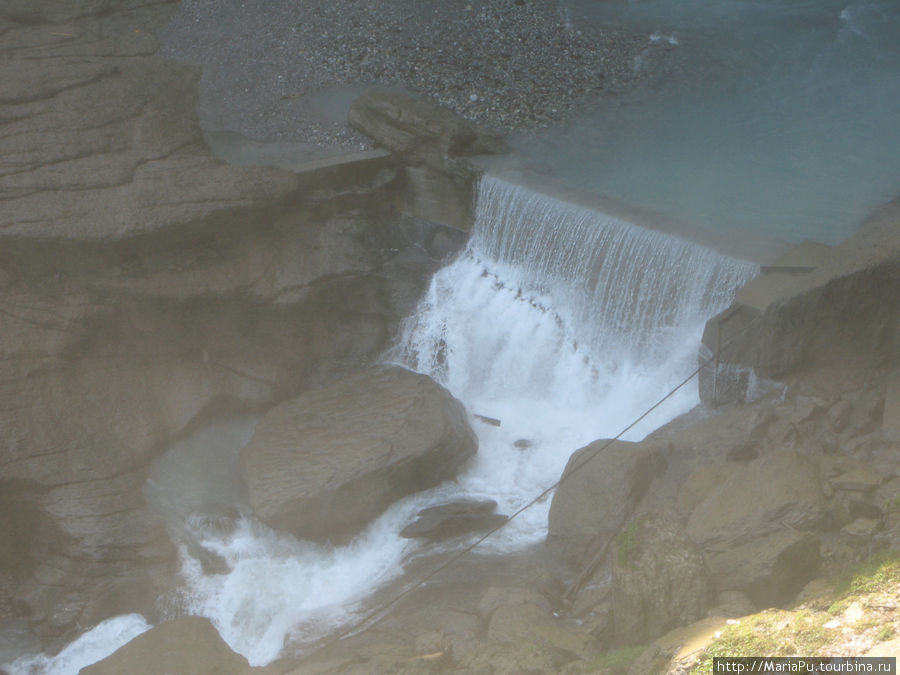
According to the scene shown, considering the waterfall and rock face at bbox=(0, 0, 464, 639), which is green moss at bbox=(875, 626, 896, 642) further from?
rock face at bbox=(0, 0, 464, 639)

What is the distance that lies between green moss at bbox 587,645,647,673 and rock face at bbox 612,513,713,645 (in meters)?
0.16

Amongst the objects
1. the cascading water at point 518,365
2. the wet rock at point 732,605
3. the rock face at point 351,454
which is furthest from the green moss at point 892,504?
the rock face at point 351,454

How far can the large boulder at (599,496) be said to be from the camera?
22.1ft

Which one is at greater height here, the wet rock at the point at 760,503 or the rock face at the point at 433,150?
the rock face at the point at 433,150

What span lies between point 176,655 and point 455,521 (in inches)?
101

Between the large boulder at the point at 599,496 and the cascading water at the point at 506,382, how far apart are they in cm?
49

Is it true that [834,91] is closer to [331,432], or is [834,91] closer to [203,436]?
[331,432]

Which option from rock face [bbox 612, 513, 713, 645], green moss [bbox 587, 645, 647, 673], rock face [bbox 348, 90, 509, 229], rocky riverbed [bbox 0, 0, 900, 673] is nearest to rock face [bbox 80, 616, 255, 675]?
rocky riverbed [bbox 0, 0, 900, 673]

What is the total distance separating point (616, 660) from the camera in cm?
479

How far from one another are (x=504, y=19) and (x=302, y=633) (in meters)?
9.56

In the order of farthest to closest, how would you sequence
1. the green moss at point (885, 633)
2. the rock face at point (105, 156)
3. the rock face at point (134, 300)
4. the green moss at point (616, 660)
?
the rock face at point (105, 156) < the rock face at point (134, 300) < the green moss at point (616, 660) < the green moss at point (885, 633)

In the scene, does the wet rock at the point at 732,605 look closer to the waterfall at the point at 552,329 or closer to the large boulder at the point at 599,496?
the large boulder at the point at 599,496

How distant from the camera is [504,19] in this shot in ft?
41.5

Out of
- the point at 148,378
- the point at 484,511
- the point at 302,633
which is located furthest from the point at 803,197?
the point at 148,378
